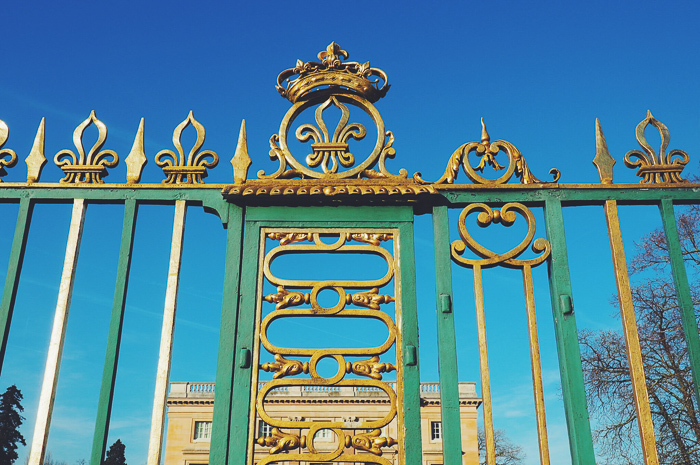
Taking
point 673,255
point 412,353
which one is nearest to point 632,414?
point 673,255

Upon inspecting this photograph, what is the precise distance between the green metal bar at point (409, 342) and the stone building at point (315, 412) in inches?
1059

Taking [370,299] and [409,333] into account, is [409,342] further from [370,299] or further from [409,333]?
[370,299]

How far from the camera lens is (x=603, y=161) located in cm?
400

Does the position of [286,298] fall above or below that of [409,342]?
above

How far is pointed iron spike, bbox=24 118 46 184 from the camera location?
4.06 meters

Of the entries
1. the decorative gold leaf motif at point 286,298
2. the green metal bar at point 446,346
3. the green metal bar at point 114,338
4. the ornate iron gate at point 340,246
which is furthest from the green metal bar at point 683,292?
the green metal bar at point 114,338

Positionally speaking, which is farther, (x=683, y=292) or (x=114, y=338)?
(x=683, y=292)

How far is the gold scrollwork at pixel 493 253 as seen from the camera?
3.78 meters

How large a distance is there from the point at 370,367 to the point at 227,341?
797 millimetres

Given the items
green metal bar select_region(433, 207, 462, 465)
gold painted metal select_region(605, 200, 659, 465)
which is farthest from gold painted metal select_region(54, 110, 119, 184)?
gold painted metal select_region(605, 200, 659, 465)

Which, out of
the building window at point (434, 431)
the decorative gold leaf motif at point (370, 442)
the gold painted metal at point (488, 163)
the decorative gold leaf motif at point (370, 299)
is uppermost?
the building window at point (434, 431)

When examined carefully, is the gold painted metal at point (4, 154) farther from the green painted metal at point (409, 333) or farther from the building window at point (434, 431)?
the building window at point (434, 431)

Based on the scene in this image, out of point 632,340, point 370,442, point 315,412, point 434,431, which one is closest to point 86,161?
point 370,442

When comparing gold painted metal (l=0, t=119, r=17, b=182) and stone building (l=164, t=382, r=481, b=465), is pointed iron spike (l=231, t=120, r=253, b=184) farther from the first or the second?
stone building (l=164, t=382, r=481, b=465)
